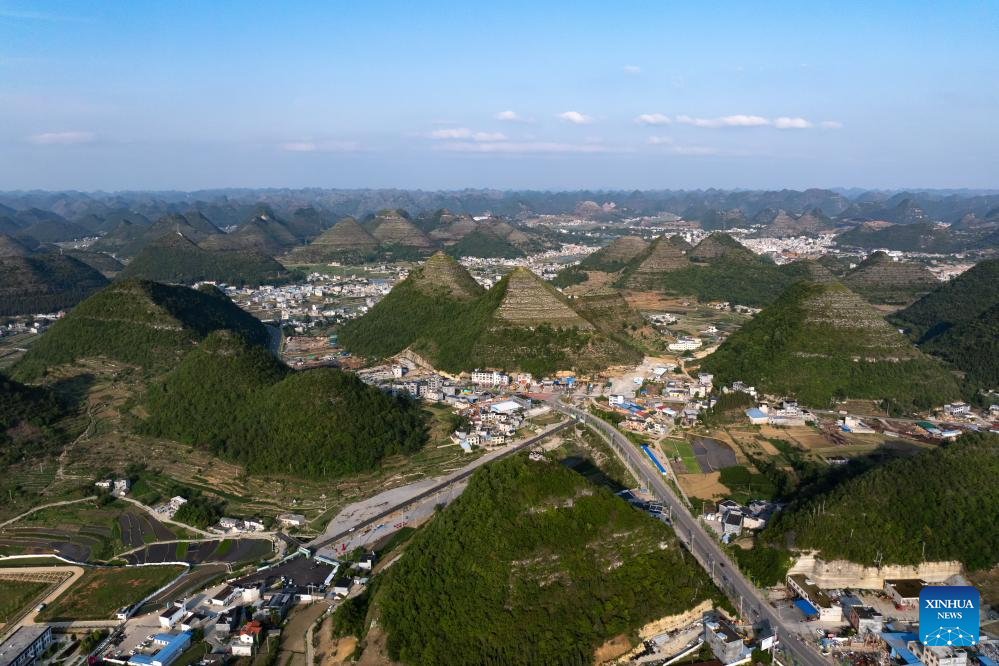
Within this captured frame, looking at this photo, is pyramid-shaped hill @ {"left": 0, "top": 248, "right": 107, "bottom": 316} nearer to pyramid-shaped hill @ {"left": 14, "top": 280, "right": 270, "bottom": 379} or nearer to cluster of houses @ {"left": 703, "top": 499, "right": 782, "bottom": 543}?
pyramid-shaped hill @ {"left": 14, "top": 280, "right": 270, "bottom": 379}

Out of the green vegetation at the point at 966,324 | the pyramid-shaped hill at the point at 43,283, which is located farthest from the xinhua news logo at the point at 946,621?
the pyramid-shaped hill at the point at 43,283

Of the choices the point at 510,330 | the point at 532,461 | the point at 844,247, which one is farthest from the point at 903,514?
the point at 844,247

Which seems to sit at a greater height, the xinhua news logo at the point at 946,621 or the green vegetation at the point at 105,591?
the xinhua news logo at the point at 946,621

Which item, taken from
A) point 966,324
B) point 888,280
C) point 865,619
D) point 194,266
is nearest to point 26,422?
point 865,619

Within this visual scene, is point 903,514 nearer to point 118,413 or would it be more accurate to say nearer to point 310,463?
point 310,463

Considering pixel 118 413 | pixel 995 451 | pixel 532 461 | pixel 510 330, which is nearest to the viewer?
pixel 532 461

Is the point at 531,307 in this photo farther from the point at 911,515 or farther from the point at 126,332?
the point at 126,332

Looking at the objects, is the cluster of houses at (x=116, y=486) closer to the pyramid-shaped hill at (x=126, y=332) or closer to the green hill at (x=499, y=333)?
the pyramid-shaped hill at (x=126, y=332)
